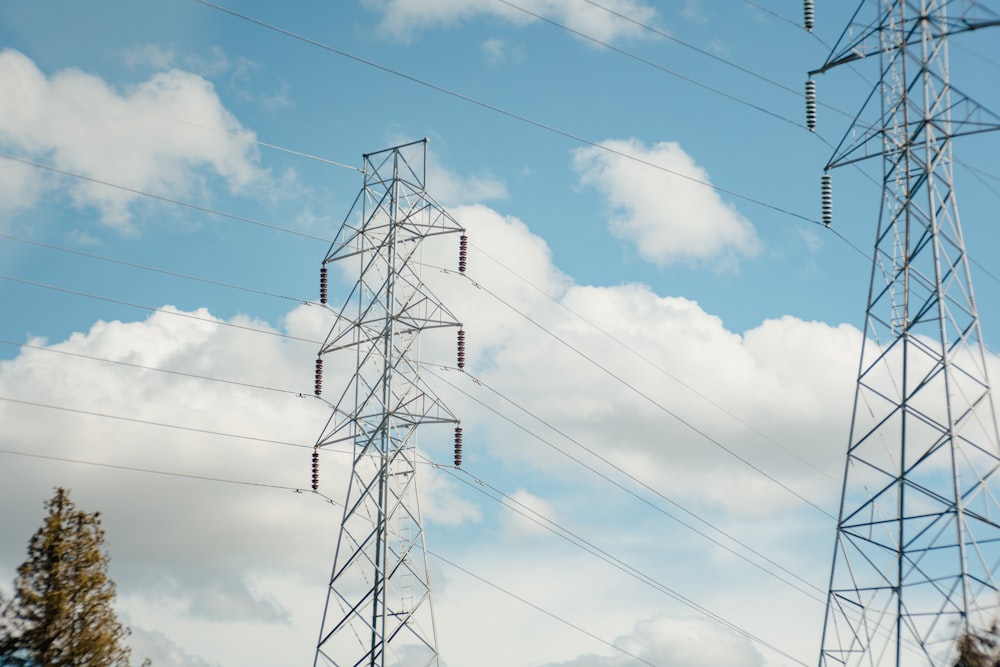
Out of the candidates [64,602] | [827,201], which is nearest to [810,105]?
[827,201]

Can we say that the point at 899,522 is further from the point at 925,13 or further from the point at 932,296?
the point at 925,13

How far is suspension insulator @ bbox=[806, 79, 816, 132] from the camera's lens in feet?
167

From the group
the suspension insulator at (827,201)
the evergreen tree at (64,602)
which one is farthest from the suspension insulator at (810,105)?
the evergreen tree at (64,602)

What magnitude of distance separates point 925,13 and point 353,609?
2900cm

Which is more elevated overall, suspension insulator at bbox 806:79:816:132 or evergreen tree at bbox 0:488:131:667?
suspension insulator at bbox 806:79:816:132

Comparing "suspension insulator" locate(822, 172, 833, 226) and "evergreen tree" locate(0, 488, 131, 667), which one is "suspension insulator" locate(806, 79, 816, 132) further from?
"evergreen tree" locate(0, 488, 131, 667)

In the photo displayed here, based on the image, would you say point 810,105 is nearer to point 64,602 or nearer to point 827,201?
point 827,201

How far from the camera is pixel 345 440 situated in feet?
166

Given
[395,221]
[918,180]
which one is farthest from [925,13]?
[395,221]

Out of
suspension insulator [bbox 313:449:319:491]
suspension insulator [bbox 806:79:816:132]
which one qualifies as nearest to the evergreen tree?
suspension insulator [bbox 313:449:319:491]

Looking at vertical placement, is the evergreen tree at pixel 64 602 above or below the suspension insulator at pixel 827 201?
below

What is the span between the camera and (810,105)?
5088 centimetres

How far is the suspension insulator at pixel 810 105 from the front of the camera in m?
50.8

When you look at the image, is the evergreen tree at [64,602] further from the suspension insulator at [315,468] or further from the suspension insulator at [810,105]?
the suspension insulator at [810,105]
